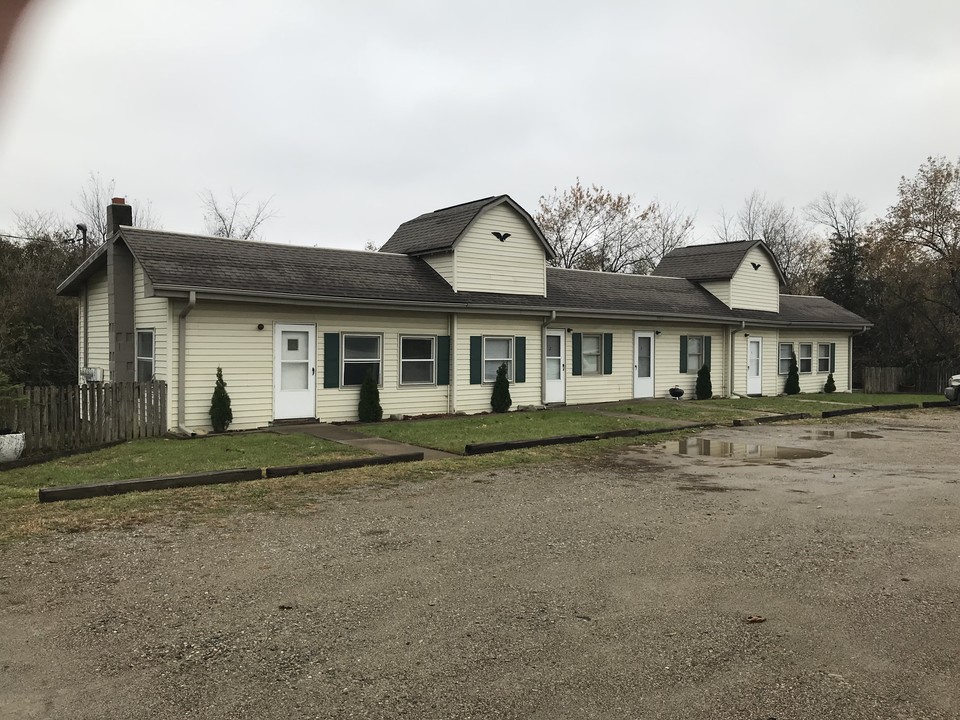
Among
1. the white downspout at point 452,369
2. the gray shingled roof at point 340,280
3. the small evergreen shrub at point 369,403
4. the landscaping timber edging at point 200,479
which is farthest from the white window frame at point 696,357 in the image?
the landscaping timber edging at point 200,479

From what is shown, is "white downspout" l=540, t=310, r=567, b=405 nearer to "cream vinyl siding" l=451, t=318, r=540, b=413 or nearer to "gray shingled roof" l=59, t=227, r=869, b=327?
"cream vinyl siding" l=451, t=318, r=540, b=413

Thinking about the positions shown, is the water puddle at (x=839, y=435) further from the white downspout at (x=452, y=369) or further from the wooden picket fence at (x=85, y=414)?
the wooden picket fence at (x=85, y=414)

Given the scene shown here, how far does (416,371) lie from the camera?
18.2 m

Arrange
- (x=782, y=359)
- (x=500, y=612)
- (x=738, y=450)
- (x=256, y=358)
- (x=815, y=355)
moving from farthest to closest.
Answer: (x=815, y=355)
(x=782, y=359)
(x=256, y=358)
(x=738, y=450)
(x=500, y=612)

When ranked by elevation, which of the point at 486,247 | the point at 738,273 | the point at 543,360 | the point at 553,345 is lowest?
the point at 543,360

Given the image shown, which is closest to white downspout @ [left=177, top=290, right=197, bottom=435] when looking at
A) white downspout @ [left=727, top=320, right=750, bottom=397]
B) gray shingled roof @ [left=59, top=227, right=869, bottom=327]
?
gray shingled roof @ [left=59, top=227, right=869, bottom=327]

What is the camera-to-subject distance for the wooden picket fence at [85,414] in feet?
40.6

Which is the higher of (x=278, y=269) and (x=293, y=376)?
(x=278, y=269)

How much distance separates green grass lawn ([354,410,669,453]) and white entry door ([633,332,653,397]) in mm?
4803

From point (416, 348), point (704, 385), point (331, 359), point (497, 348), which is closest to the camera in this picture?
point (331, 359)

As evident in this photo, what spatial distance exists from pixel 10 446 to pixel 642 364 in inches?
656

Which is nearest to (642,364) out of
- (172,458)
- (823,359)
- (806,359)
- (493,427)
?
(493,427)

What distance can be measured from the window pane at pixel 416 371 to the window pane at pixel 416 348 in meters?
0.12

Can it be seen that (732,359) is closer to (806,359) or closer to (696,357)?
(696,357)
